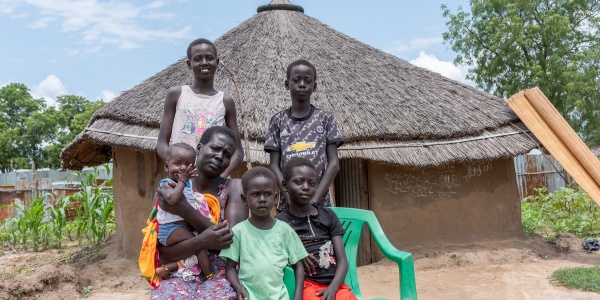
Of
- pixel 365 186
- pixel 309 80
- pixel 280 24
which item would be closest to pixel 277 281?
pixel 309 80

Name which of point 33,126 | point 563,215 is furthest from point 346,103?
point 33,126

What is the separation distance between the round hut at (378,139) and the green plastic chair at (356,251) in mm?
3041

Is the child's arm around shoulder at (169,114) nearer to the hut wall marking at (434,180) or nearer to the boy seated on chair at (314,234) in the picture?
the boy seated on chair at (314,234)

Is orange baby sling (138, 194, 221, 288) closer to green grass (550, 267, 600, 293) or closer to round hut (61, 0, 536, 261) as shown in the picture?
round hut (61, 0, 536, 261)

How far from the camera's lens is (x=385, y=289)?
18.9 ft

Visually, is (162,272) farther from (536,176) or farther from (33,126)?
(33,126)

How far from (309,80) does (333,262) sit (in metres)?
1.05

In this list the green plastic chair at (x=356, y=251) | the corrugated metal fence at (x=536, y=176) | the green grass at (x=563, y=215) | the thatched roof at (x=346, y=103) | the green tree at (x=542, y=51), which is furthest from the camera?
the green tree at (x=542, y=51)

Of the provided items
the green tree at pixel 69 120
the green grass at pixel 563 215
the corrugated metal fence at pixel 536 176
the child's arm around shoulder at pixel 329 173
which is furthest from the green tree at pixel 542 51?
the green tree at pixel 69 120

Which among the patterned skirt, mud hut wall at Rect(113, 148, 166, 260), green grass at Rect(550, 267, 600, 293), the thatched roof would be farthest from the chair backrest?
mud hut wall at Rect(113, 148, 166, 260)

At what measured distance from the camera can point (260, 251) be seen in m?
2.57

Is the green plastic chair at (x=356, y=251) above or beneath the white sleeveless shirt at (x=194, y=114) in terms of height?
beneath

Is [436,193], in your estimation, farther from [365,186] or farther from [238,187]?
[238,187]

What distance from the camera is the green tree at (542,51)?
16703mm
